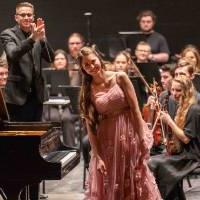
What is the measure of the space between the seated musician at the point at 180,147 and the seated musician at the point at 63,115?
2454 millimetres

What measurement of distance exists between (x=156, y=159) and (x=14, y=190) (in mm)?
1400

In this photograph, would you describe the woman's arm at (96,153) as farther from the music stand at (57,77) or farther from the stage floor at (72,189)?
the music stand at (57,77)

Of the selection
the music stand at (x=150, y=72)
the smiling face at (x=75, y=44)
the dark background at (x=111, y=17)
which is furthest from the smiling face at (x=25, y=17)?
the dark background at (x=111, y=17)

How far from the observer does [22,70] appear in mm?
5156

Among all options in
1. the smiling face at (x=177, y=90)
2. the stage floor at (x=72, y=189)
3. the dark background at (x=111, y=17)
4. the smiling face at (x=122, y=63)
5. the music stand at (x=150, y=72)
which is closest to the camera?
the smiling face at (x=177, y=90)

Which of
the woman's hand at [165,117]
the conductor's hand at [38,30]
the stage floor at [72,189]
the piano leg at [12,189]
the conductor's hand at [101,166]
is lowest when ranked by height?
the stage floor at [72,189]

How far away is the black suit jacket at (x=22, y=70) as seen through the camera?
5160mm

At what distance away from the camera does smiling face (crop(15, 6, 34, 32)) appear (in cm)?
511

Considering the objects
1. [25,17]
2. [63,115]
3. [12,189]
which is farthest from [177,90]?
[63,115]

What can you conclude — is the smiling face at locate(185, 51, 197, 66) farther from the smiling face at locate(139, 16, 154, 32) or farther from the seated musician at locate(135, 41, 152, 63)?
the smiling face at locate(139, 16, 154, 32)

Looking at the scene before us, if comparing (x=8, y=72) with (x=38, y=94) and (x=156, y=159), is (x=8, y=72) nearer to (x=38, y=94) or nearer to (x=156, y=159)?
(x=38, y=94)

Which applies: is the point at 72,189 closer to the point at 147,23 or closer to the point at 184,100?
the point at 184,100

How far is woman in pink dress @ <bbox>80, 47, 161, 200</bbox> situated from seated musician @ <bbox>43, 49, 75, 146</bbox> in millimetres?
3090

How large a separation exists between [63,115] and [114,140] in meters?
3.37
